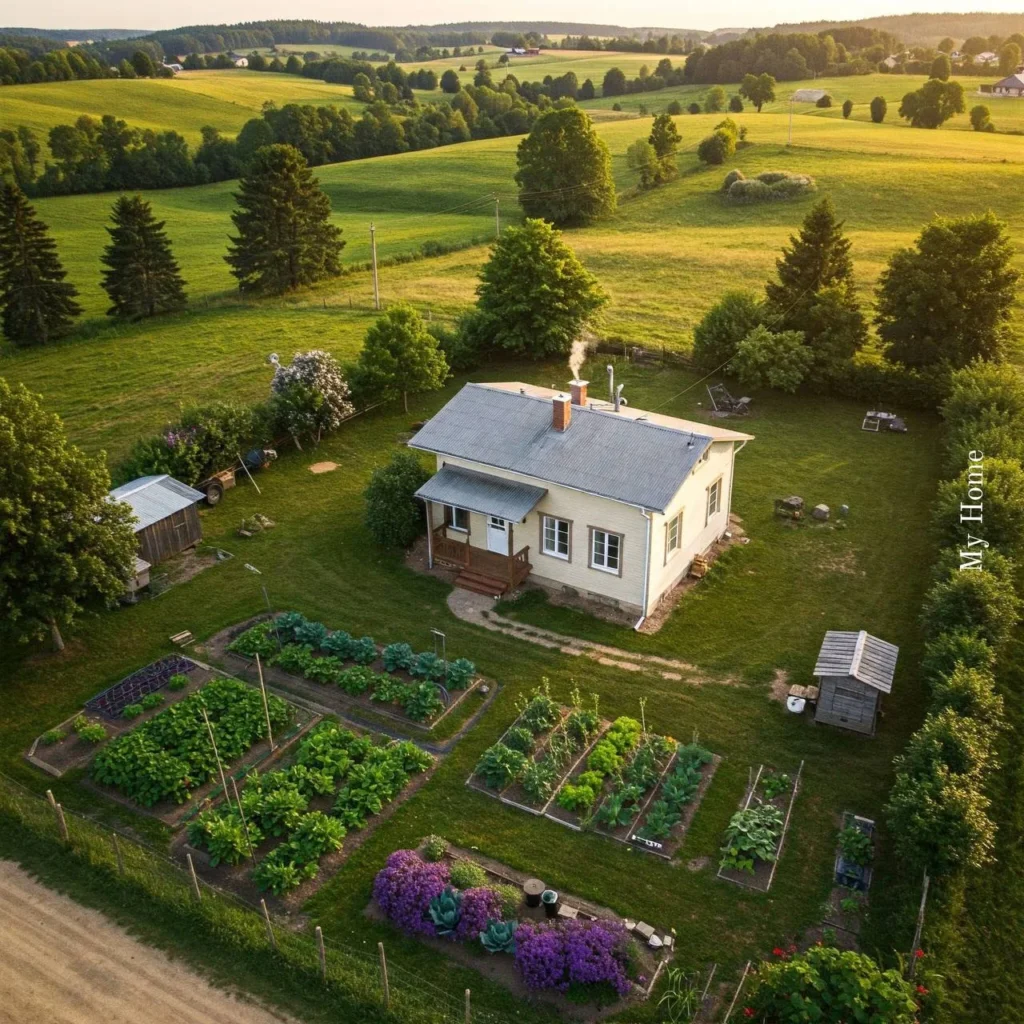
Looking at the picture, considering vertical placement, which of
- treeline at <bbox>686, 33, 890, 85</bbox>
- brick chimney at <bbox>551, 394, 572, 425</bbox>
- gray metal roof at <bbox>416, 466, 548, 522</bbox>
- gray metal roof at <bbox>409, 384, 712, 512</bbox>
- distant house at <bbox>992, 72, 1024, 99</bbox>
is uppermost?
treeline at <bbox>686, 33, 890, 85</bbox>

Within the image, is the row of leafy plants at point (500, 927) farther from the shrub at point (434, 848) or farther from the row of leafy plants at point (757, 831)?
the row of leafy plants at point (757, 831)

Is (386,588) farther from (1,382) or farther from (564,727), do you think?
(1,382)

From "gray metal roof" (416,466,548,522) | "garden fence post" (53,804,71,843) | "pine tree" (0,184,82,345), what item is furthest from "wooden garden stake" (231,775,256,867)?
"pine tree" (0,184,82,345)

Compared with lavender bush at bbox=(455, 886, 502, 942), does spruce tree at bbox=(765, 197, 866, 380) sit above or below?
above

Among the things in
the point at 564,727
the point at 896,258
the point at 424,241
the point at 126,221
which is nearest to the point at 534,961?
the point at 564,727

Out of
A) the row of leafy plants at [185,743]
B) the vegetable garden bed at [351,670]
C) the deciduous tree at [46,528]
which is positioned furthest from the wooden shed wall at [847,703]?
the deciduous tree at [46,528]

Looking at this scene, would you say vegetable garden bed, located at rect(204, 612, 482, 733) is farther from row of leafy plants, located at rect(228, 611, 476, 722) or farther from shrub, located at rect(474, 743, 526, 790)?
shrub, located at rect(474, 743, 526, 790)

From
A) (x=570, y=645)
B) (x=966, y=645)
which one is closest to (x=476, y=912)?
(x=570, y=645)

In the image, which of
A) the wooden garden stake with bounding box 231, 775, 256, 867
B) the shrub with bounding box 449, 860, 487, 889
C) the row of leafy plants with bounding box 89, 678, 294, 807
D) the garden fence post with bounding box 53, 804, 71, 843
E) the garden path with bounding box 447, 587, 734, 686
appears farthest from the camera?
the garden path with bounding box 447, 587, 734, 686
